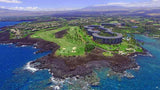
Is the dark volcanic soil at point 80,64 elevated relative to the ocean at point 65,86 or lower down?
elevated

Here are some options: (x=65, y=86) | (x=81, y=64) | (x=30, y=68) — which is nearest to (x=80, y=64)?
(x=81, y=64)

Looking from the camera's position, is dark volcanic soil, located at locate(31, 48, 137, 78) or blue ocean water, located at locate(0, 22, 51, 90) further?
dark volcanic soil, located at locate(31, 48, 137, 78)

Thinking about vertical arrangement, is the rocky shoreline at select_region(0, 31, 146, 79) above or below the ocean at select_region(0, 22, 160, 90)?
above

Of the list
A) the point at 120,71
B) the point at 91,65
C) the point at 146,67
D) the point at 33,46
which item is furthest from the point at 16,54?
the point at 146,67

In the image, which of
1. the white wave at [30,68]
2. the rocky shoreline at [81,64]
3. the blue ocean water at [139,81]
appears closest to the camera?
the blue ocean water at [139,81]

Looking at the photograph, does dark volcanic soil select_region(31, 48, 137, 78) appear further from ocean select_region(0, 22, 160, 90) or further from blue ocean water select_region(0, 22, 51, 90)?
blue ocean water select_region(0, 22, 51, 90)

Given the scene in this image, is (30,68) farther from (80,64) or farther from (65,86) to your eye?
(80,64)

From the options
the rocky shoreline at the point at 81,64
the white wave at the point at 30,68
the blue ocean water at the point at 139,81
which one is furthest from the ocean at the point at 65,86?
the rocky shoreline at the point at 81,64

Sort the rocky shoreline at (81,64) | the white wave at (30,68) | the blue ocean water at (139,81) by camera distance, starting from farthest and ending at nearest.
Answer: the white wave at (30,68) < the rocky shoreline at (81,64) < the blue ocean water at (139,81)

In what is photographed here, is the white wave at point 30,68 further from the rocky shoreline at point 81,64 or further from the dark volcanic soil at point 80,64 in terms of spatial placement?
the dark volcanic soil at point 80,64

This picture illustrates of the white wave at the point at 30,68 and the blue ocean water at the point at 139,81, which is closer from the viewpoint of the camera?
the blue ocean water at the point at 139,81

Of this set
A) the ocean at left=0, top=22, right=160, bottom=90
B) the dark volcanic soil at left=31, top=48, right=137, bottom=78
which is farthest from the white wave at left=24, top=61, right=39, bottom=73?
the dark volcanic soil at left=31, top=48, right=137, bottom=78
